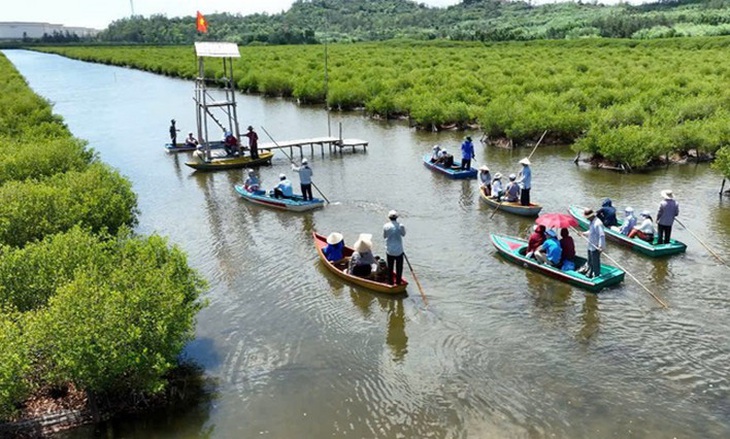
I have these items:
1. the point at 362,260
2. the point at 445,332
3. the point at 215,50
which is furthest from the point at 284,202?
the point at 445,332

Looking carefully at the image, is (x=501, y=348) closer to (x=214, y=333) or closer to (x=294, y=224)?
(x=214, y=333)

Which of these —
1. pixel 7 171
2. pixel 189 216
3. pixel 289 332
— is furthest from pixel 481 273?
pixel 7 171

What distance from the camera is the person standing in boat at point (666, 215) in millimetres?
17578

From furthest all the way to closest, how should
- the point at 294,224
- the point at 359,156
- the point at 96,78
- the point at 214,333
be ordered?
the point at 96,78, the point at 359,156, the point at 294,224, the point at 214,333

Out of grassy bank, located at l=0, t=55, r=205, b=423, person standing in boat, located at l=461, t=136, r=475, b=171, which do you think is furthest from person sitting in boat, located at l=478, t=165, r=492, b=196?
grassy bank, located at l=0, t=55, r=205, b=423

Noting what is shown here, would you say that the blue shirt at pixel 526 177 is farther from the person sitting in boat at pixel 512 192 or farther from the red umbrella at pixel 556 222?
the red umbrella at pixel 556 222

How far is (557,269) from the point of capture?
1677 centimetres

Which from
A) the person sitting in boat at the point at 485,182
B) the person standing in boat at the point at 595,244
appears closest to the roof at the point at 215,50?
the person sitting in boat at the point at 485,182

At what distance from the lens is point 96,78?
85562mm

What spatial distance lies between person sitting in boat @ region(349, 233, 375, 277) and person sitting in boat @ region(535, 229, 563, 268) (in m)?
4.87

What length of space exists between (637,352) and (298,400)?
24.9ft

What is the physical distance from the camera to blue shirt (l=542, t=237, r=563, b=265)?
16.9 meters

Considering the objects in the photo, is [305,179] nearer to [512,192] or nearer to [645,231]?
[512,192]

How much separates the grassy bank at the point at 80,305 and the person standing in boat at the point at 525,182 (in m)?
13.3
